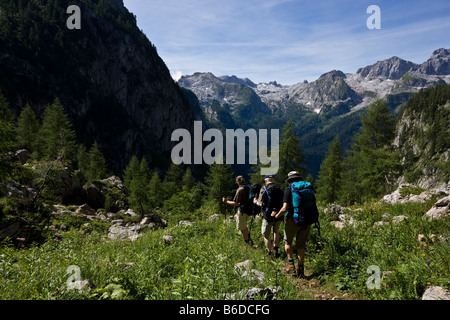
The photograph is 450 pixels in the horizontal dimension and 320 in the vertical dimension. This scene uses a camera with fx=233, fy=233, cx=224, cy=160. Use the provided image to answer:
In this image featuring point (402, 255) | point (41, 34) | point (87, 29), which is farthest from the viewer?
point (87, 29)

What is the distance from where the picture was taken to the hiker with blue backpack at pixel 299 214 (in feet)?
18.3

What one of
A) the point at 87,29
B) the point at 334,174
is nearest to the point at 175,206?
the point at 334,174

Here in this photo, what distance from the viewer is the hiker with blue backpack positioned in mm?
5582

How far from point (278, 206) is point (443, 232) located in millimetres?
4001

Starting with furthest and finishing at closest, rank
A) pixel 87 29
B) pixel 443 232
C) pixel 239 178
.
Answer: pixel 87 29 → pixel 239 178 → pixel 443 232

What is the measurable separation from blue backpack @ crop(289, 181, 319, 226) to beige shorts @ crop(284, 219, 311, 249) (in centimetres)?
27

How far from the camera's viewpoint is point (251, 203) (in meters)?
7.95

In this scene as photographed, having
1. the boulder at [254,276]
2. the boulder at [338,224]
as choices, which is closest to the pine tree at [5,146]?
the boulder at [254,276]

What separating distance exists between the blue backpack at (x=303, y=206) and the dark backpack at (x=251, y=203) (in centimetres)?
227

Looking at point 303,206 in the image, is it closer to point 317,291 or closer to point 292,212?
point 292,212

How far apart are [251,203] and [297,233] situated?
2.30 m

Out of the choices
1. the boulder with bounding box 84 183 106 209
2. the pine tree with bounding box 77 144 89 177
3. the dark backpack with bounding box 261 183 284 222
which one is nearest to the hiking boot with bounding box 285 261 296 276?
the dark backpack with bounding box 261 183 284 222

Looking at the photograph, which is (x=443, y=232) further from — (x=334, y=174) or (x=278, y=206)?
(x=334, y=174)

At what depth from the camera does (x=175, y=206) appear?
29.1 metres
